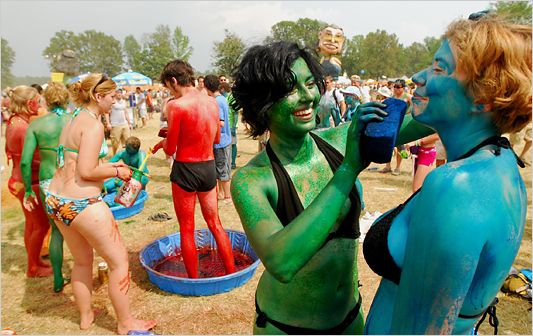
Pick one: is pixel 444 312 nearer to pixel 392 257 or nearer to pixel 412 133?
pixel 392 257

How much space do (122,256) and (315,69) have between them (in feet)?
8.31

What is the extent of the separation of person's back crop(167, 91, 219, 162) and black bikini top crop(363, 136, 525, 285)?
124 inches

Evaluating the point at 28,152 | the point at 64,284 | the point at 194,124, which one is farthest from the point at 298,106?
the point at 64,284

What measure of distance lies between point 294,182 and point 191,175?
2723 mm

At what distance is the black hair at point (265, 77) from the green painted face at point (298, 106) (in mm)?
21

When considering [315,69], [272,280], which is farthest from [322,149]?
[272,280]

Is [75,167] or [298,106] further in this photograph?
[75,167]

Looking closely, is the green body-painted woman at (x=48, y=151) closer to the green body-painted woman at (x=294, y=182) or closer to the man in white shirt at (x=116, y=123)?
the green body-painted woman at (x=294, y=182)

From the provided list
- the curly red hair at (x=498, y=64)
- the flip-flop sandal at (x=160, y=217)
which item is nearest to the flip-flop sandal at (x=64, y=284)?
the flip-flop sandal at (x=160, y=217)

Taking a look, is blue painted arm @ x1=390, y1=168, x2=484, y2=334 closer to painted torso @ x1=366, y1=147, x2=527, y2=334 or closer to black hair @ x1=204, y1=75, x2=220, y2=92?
painted torso @ x1=366, y1=147, x2=527, y2=334

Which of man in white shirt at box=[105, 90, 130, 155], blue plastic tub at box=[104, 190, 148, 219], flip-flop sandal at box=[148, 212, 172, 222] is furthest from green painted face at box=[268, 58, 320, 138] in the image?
man in white shirt at box=[105, 90, 130, 155]

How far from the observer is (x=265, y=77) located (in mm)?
1492

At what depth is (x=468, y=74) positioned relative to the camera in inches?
39.5

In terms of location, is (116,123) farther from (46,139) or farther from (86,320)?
(86,320)
